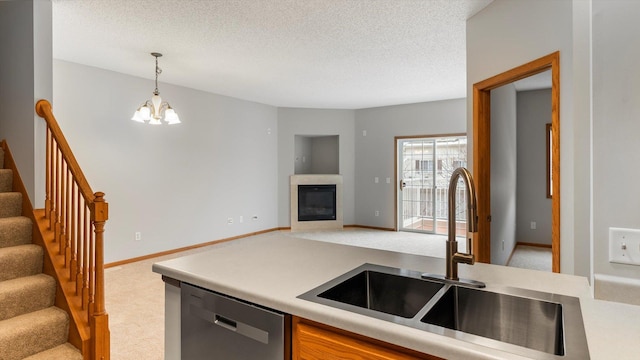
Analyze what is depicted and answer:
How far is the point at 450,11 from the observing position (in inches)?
115

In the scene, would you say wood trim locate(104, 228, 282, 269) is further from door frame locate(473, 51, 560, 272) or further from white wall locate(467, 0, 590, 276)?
white wall locate(467, 0, 590, 276)

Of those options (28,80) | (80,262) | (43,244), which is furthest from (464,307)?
(28,80)

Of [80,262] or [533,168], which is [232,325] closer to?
[80,262]

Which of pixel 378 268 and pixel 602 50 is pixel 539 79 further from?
pixel 378 268

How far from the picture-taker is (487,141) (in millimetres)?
3109

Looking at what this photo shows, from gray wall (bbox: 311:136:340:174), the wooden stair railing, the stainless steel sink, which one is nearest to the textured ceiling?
the wooden stair railing

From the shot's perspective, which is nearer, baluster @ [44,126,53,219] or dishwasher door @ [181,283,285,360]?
dishwasher door @ [181,283,285,360]

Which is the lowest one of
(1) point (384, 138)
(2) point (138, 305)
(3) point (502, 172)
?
(2) point (138, 305)

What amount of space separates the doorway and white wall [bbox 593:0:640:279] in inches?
221

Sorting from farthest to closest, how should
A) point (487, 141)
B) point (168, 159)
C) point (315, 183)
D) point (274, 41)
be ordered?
point (315, 183) → point (168, 159) → point (274, 41) → point (487, 141)

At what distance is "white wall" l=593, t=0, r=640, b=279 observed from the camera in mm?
1090

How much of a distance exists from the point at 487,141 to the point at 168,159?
14.1 ft

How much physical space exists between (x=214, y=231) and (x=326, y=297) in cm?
515

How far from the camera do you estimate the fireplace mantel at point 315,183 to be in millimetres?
7355
